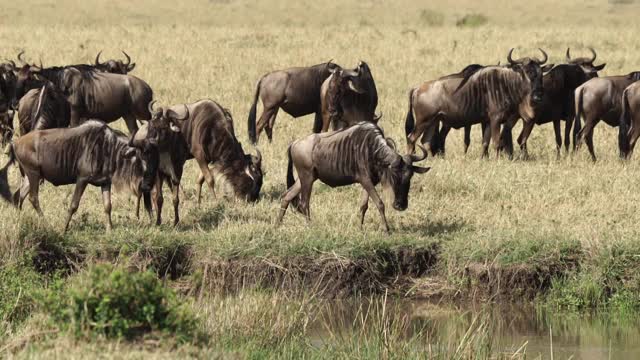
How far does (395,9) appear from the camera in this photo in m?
39.9

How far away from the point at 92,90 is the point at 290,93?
283 centimetres

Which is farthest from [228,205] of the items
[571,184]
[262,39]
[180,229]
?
[262,39]

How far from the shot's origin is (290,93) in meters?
15.6

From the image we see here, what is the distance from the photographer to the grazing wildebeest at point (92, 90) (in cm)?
1341

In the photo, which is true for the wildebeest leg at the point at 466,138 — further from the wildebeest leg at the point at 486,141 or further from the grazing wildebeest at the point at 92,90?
the grazing wildebeest at the point at 92,90

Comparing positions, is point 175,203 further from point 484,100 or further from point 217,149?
point 484,100

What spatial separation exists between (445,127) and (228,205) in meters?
4.13

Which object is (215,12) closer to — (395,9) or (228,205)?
(395,9)

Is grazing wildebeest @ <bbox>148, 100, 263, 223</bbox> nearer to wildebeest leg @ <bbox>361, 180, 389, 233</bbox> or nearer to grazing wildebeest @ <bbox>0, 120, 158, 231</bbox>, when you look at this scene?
grazing wildebeest @ <bbox>0, 120, 158, 231</bbox>

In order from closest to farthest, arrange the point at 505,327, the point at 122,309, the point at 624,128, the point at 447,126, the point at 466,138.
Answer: the point at 122,309
the point at 505,327
the point at 624,128
the point at 447,126
the point at 466,138

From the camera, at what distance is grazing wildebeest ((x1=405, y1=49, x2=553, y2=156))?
47.3ft

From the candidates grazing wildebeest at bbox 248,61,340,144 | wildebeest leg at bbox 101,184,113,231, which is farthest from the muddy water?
grazing wildebeest at bbox 248,61,340,144

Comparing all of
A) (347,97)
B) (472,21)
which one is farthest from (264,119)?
(472,21)

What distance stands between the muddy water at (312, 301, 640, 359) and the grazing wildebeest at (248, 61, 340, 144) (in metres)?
6.22
